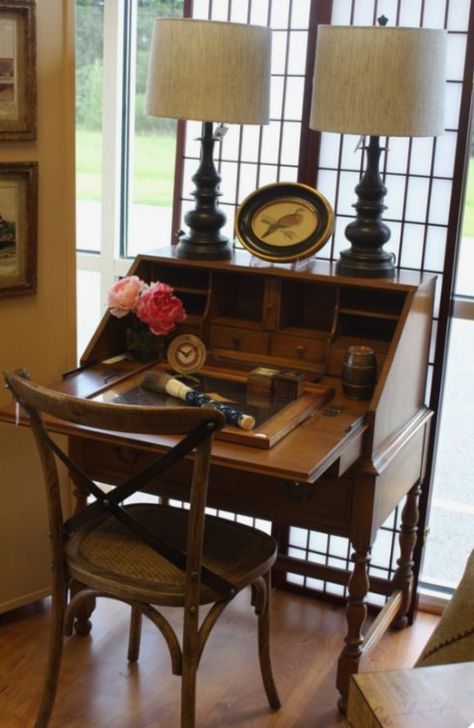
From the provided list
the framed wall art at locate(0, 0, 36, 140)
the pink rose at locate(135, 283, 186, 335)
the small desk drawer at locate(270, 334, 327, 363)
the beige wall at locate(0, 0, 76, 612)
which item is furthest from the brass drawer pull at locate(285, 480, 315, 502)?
Result: the framed wall art at locate(0, 0, 36, 140)

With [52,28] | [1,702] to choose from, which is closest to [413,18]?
[52,28]

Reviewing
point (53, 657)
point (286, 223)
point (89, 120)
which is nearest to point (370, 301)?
point (286, 223)

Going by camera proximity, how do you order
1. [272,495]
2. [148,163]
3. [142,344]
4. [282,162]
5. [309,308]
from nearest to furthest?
[272,495]
[142,344]
[309,308]
[282,162]
[148,163]

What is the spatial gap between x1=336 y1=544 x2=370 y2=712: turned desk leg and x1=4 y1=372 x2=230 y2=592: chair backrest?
0.44 metres

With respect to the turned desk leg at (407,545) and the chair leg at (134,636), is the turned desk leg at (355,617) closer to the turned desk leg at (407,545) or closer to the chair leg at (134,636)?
the turned desk leg at (407,545)

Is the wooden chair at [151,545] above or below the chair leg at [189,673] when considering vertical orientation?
above

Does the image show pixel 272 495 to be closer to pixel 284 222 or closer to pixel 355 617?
pixel 355 617

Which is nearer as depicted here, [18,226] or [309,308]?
[18,226]

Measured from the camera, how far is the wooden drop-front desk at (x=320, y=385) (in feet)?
7.95

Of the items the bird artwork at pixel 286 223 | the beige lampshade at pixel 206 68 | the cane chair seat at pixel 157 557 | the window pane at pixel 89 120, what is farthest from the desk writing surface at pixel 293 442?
the window pane at pixel 89 120

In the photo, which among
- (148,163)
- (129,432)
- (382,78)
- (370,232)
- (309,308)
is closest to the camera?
(129,432)

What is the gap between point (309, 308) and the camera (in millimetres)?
2848

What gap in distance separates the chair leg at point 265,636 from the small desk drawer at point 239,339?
0.62 m

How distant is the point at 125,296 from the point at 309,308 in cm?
54
